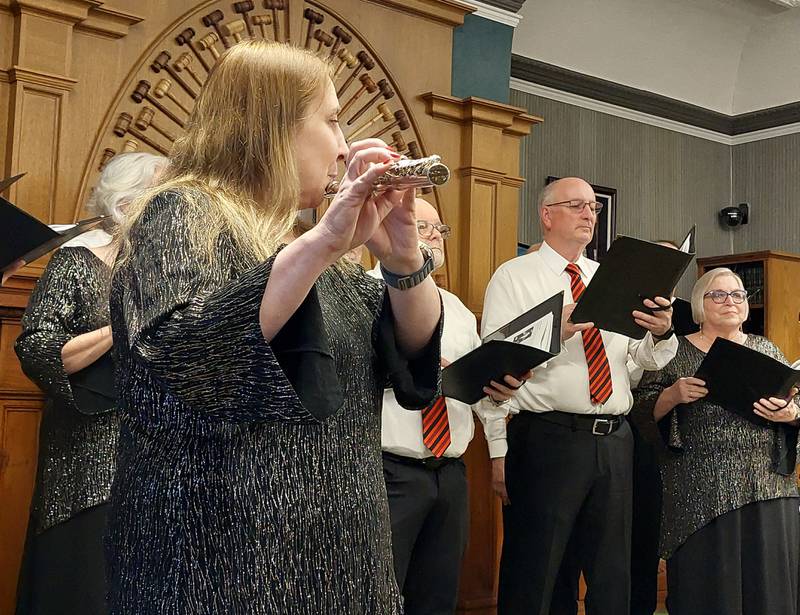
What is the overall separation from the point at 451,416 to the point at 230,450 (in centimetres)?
201

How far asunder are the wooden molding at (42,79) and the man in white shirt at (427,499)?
3.89ft

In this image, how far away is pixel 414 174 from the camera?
3.45 ft

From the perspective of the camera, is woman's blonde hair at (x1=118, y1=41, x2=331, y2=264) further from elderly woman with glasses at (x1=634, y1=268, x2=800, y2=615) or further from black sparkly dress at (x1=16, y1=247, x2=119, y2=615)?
elderly woman with glasses at (x1=634, y1=268, x2=800, y2=615)

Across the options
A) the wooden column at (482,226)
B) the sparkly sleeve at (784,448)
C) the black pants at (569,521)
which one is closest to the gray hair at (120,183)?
the black pants at (569,521)

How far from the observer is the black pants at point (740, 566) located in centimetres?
344

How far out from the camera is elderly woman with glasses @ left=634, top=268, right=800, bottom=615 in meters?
3.45

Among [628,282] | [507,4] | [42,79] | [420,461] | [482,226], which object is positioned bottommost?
[420,461]

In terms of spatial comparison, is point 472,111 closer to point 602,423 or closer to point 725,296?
point 725,296

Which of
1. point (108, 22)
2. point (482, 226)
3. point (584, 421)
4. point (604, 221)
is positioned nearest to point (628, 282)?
point (584, 421)

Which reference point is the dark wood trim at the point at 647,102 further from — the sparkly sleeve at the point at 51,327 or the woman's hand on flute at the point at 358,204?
the woman's hand on flute at the point at 358,204

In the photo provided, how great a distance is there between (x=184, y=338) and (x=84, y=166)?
237 centimetres

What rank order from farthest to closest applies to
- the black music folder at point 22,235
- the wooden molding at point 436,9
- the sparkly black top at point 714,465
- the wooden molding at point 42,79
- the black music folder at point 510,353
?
the wooden molding at point 436,9, the sparkly black top at point 714,465, the wooden molding at point 42,79, the black music folder at point 510,353, the black music folder at point 22,235

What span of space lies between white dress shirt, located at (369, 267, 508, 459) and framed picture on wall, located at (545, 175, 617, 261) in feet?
9.23

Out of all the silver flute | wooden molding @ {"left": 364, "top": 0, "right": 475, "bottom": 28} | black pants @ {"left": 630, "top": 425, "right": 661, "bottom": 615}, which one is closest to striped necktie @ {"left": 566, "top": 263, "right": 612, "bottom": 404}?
black pants @ {"left": 630, "top": 425, "right": 661, "bottom": 615}
